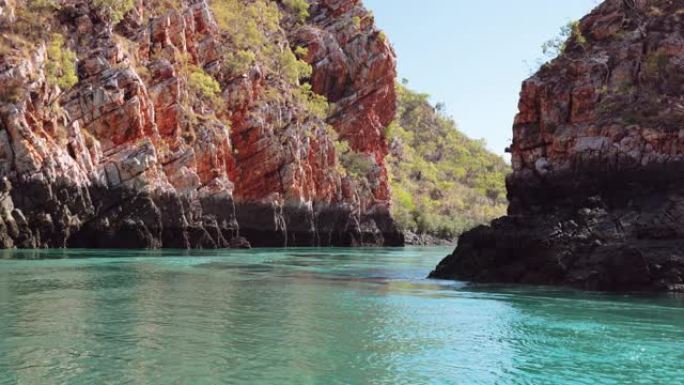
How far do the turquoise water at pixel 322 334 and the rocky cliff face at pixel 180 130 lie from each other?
2172 cm

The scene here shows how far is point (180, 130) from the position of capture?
6775 cm

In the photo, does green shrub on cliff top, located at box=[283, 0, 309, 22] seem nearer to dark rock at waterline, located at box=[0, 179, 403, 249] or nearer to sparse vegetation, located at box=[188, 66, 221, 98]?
dark rock at waterline, located at box=[0, 179, 403, 249]

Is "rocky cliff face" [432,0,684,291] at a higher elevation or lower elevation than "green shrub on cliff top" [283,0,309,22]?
lower

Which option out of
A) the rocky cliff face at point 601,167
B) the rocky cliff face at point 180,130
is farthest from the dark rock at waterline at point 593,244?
the rocky cliff face at point 180,130

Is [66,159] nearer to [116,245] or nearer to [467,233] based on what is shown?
[116,245]

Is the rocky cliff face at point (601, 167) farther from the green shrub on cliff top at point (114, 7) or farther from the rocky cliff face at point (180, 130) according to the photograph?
the green shrub on cliff top at point (114, 7)

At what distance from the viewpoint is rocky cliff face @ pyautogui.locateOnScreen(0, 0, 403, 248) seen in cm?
5069

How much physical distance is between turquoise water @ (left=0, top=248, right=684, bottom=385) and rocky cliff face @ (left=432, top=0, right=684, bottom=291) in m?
2.66

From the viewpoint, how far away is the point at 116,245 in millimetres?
56156

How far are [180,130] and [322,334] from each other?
53256 millimetres

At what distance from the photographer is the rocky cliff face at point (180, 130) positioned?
50688 mm

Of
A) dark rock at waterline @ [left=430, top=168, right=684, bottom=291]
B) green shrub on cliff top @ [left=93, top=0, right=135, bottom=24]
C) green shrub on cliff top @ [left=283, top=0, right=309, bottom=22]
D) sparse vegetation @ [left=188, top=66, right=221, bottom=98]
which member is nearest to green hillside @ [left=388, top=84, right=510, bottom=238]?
green shrub on cliff top @ [left=283, top=0, right=309, bottom=22]

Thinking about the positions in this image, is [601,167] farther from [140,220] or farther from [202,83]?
[202,83]

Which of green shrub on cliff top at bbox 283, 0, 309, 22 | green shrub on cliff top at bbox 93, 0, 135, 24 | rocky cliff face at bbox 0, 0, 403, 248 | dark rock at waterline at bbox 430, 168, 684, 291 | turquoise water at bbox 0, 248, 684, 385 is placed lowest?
turquoise water at bbox 0, 248, 684, 385
